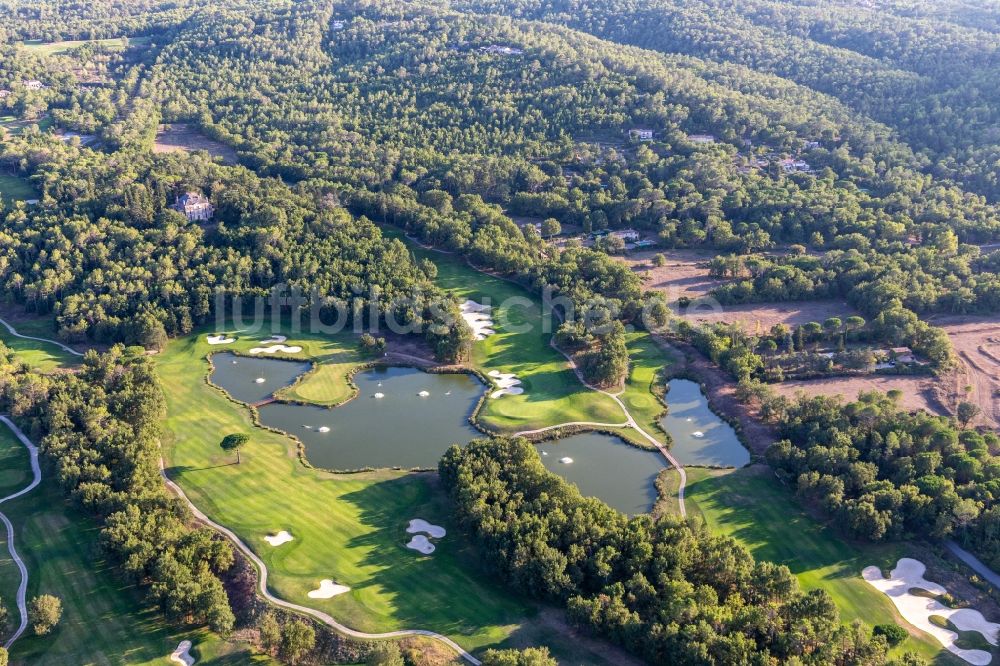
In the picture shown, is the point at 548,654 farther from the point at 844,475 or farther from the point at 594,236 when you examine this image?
the point at 594,236

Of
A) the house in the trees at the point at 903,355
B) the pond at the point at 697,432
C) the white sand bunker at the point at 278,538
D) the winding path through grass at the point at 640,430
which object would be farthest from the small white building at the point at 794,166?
the white sand bunker at the point at 278,538

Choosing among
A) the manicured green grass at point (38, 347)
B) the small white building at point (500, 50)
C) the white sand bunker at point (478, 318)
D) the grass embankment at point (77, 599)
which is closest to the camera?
the grass embankment at point (77, 599)

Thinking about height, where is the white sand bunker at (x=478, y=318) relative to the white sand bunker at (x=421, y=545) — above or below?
above

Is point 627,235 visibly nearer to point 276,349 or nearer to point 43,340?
point 276,349

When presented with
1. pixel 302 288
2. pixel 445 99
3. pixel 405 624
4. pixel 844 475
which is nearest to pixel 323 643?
pixel 405 624

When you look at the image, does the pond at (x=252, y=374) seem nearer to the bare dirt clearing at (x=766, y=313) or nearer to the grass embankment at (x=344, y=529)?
the grass embankment at (x=344, y=529)

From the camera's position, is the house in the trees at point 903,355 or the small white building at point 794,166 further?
the small white building at point 794,166

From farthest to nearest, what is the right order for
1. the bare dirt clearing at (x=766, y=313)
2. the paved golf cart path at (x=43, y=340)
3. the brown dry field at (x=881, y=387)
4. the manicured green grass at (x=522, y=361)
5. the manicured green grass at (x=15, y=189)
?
the manicured green grass at (x=15, y=189)
the bare dirt clearing at (x=766, y=313)
the paved golf cart path at (x=43, y=340)
the brown dry field at (x=881, y=387)
the manicured green grass at (x=522, y=361)
